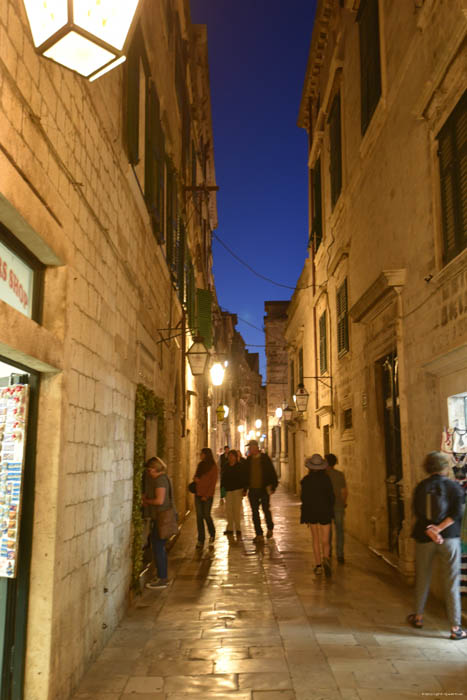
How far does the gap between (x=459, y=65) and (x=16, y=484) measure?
5796 millimetres

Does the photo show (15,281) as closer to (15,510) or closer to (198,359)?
(15,510)

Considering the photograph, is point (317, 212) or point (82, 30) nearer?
point (82, 30)

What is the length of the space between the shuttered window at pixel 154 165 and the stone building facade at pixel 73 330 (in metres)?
0.05

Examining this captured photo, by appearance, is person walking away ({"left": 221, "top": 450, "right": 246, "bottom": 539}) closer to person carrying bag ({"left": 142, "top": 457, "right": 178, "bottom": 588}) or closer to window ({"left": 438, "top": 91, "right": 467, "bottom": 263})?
person carrying bag ({"left": 142, "top": 457, "right": 178, "bottom": 588})

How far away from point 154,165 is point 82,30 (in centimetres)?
656

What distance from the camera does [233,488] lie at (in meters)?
11.8

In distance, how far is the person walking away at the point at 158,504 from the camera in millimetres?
7836

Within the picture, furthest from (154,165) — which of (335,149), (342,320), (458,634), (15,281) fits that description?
(458,634)

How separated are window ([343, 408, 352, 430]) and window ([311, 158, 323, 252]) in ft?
17.3

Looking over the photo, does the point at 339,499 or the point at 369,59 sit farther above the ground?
the point at 369,59

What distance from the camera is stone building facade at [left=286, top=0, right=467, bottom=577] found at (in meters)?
6.85

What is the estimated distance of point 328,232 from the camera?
15070 millimetres

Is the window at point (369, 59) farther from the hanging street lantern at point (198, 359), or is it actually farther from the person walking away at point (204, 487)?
the person walking away at point (204, 487)

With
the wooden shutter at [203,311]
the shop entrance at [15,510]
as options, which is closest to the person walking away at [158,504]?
the shop entrance at [15,510]
